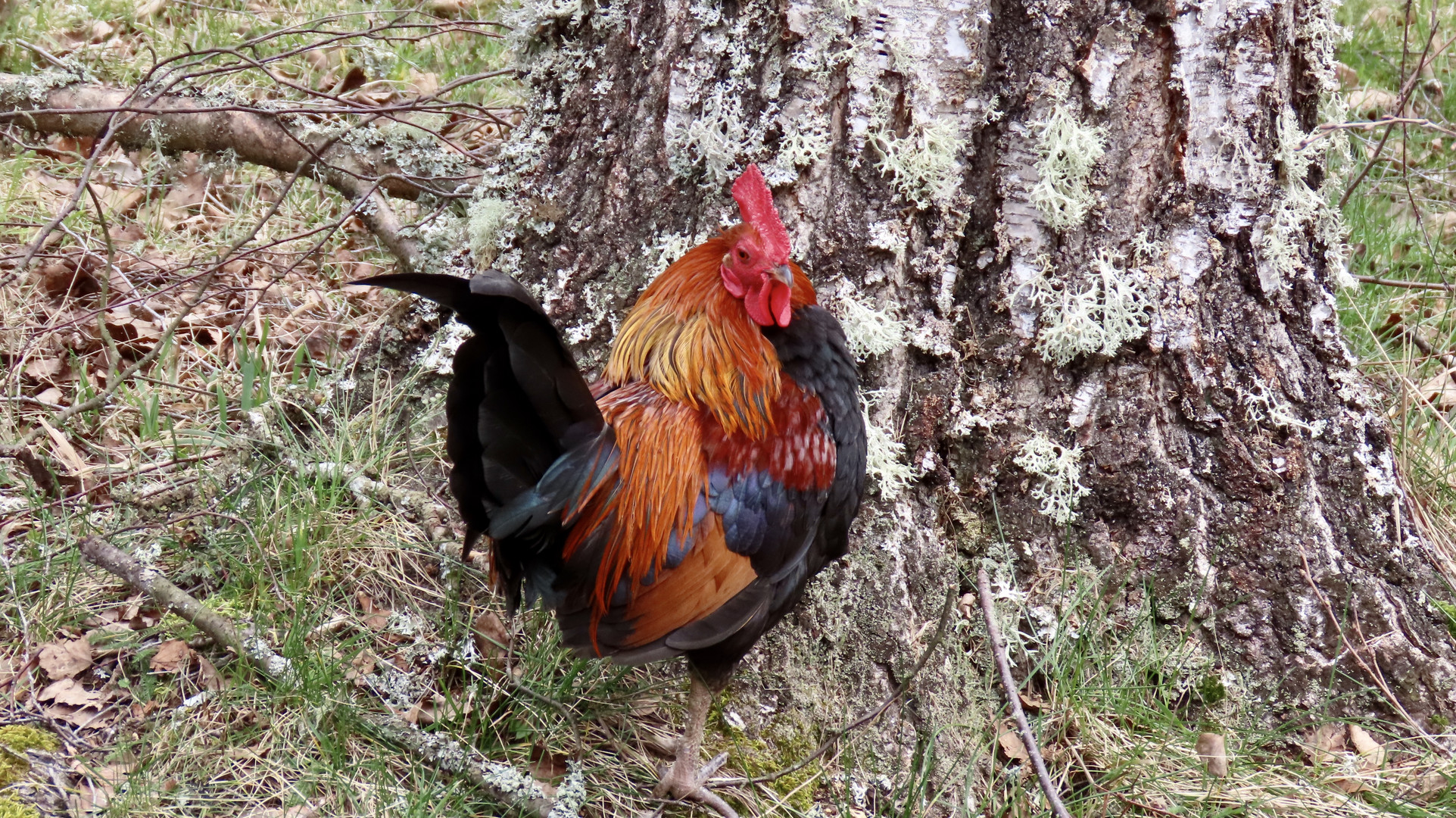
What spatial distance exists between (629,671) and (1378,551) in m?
2.07

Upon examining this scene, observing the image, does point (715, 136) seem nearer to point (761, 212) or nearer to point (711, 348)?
point (761, 212)

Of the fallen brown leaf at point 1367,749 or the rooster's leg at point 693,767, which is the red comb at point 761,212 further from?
the fallen brown leaf at point 1367,749

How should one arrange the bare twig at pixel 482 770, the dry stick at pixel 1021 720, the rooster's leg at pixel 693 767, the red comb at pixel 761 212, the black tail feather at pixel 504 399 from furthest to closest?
the rooster's leg at pixel 693 767
the bare twig at pixel 482 770
the red comb at pixel 761 212
the dry stick at pixel 1021 720
the black tail feather at pixel 504 399

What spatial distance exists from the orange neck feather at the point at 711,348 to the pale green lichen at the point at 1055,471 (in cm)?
77

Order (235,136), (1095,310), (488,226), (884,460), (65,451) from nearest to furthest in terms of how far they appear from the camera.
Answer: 1. (1095,310)
2. (884,460)
3. (488,226)
4. (65,451)
5. (235,136)

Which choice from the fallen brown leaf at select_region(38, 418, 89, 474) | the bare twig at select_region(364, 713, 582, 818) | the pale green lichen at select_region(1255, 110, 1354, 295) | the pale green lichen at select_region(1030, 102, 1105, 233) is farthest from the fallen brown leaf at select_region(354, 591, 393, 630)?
the pale green lichen at select_region(1255, 110, 1354, 295)

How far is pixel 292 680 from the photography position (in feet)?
7.70

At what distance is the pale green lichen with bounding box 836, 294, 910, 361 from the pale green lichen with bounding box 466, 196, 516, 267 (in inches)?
41.9

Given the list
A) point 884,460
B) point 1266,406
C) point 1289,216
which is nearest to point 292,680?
point 884,460

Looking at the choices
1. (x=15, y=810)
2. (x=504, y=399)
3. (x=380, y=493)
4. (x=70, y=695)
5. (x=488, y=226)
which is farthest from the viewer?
(x=488, y=226)

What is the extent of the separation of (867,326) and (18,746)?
2.24 metres

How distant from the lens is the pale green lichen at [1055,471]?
8.58ft

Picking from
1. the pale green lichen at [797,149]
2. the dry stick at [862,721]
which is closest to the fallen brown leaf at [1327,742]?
the dry stick at [862,721]

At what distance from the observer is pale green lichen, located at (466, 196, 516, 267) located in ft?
9.64
